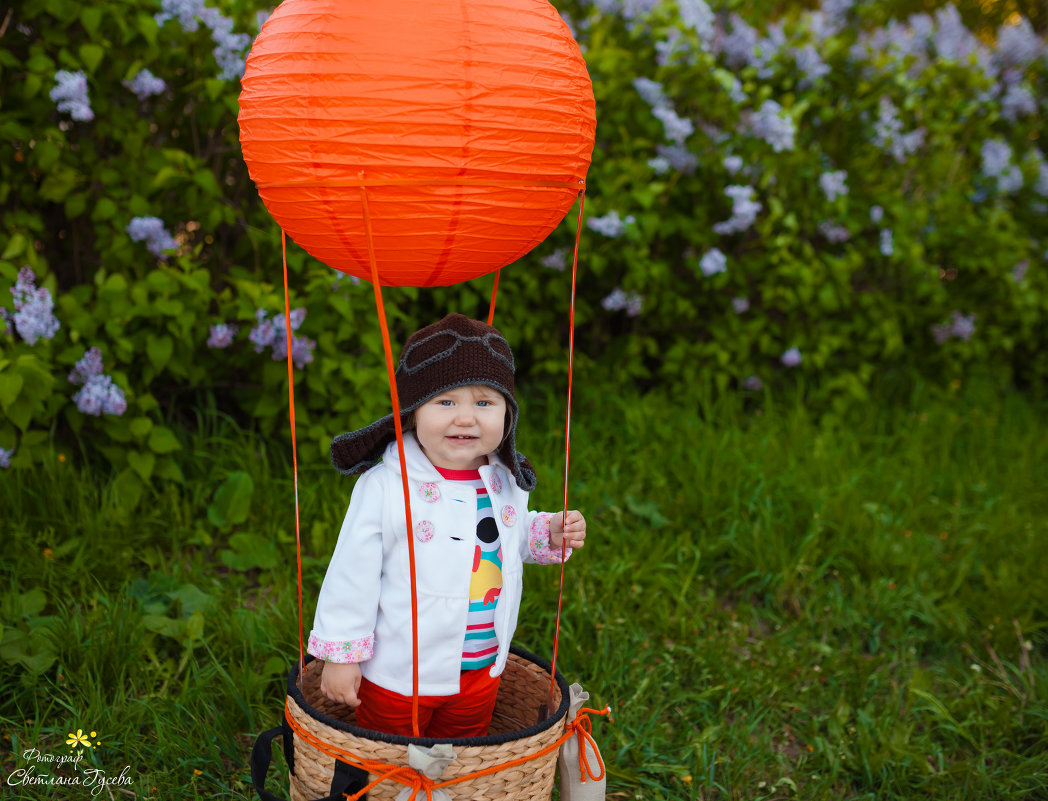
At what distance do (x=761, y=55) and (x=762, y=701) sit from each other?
2.87m

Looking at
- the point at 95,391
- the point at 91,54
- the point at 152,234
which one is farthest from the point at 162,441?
the point at 91,54

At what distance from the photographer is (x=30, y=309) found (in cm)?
245

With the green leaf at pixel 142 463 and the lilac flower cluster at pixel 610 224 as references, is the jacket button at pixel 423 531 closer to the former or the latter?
the green leaf at pixel 142 463

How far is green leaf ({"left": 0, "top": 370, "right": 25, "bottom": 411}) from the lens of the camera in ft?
7.51

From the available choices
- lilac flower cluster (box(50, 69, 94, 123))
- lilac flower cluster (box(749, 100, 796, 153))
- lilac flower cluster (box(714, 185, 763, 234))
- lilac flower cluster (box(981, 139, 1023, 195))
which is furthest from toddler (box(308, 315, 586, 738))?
lilac flower cluster (box(981, 139, 1023, 195))

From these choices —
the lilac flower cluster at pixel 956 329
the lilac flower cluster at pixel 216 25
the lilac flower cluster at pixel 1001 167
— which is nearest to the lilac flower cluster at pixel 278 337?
the lilac flower cluster at pixel 216 25

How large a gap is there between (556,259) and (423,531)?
7.06 ft

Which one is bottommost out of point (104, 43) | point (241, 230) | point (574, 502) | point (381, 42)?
point (574, 502)

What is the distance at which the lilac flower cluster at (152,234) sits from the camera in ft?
9.03

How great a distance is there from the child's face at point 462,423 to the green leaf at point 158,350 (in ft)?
4.30

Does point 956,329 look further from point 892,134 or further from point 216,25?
point 216,25

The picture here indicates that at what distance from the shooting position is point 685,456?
3553 millimetres

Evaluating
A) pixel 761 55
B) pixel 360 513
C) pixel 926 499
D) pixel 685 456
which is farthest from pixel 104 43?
pixel 926 499

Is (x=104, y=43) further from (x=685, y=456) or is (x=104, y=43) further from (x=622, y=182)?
(x=685, y=456)
